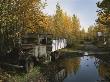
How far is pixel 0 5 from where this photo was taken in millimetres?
22312

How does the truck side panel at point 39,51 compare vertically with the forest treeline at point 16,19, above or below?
below

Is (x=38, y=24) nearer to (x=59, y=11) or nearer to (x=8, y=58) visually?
(x=8, y=58)

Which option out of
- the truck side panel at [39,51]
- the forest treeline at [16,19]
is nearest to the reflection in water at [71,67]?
the truck side panel at [39,51]

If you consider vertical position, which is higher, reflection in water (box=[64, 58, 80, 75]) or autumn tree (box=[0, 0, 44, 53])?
autumn tree (box=[0, 0, 44, 53])

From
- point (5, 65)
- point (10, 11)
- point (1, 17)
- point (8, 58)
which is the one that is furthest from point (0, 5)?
point (8, 58)

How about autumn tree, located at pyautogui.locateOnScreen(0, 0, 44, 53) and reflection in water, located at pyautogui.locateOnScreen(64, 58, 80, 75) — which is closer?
autumn tree, located at pyautogui.locateOnScreen(0, 0, 44, 53)

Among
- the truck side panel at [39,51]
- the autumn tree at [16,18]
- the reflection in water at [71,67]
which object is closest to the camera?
the autumn tree at [16,18]

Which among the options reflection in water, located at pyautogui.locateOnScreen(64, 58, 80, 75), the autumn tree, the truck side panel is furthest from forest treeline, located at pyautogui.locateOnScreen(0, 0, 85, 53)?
reflection in water, located at pyautogui.locateOnScreen(64, 58, 80, 75)

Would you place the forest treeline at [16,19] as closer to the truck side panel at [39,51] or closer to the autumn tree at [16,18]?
the autumn tree at [16,18]

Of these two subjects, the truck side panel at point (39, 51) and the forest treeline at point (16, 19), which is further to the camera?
the truck side panel at point (39, 51)

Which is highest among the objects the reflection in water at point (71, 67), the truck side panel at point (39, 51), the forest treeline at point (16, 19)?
the forest treeline at point (16, 19)

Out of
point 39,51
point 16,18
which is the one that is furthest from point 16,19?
point 39,51

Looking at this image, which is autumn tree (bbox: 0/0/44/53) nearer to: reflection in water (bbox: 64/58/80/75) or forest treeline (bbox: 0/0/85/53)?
forest treeline (bbox: 0/0/85/53)

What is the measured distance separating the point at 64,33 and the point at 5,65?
61.7 m
